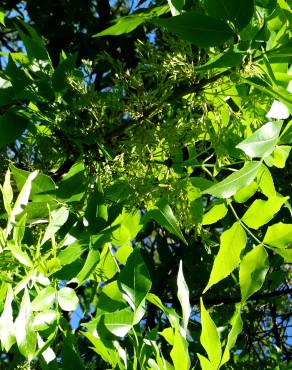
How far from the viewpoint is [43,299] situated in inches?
28.2

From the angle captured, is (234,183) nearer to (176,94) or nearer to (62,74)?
(176,94)

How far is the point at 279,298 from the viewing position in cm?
179

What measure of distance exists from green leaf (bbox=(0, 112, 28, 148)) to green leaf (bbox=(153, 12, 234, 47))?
0.94ft

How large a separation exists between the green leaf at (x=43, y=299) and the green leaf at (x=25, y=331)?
4 cm

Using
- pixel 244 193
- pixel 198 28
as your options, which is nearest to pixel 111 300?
pixel 244 193

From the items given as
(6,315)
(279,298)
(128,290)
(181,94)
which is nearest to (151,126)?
(181,94)

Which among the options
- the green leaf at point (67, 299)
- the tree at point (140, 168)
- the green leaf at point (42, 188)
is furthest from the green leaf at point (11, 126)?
the green leaf at point (67, 299)

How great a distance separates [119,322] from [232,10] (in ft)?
1.26

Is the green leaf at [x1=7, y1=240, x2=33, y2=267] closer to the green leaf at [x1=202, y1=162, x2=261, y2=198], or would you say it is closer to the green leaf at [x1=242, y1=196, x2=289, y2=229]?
the green leaf at [x1=202, y1=162, x2=261, y2=198]

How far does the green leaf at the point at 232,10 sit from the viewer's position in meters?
0.71

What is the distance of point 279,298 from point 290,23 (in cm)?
116

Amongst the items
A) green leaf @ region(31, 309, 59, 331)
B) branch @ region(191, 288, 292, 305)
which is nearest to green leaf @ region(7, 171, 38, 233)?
green leaf @ region(31, 309, 59, 331)

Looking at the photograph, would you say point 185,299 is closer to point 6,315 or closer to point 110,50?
point 6,315

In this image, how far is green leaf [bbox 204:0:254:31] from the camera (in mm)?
709
